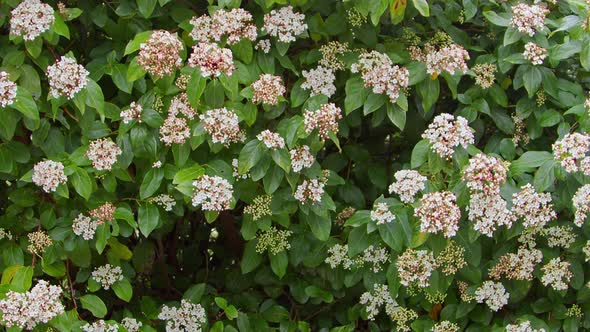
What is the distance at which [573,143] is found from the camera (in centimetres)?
329

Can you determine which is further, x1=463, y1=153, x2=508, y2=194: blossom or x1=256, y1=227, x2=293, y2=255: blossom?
x1=256, y1=227, x2=293, y2=255: blossom

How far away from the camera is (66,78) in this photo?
11.0 feet

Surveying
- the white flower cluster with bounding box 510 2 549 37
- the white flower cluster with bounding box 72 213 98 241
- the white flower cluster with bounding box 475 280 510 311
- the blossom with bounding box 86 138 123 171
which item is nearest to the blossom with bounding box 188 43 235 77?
the blossom with bounding box 86 138 123 171

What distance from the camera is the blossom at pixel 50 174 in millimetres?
3428

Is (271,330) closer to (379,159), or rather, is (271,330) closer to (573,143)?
(379,159)

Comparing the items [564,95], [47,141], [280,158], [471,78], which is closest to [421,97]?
[471,78]

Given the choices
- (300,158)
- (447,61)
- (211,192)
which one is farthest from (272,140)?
(447,61)

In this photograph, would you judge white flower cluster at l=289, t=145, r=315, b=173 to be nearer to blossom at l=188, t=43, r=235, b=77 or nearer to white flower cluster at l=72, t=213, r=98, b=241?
blossom at l=188, t=43, r=235, b=77

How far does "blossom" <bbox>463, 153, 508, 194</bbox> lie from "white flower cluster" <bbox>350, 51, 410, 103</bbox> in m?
0.47

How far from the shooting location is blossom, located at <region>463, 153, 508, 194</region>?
319 cm

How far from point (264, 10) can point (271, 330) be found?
1.51 meters

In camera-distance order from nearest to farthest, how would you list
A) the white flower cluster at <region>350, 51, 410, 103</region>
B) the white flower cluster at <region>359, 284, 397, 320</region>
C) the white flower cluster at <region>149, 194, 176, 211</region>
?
1. the white flower cluster at <region>350, 51, 410, 103</region>
2. the white flower cluster at <region>149, 194, 176, 211</region>
3. the white flower cluster at <region>359, 284, 397, 320</region>

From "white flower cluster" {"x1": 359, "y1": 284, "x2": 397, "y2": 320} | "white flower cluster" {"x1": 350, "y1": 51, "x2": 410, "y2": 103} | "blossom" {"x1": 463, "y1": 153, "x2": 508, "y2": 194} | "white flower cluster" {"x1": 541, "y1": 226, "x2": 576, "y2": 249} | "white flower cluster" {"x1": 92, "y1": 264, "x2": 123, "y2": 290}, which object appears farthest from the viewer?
"white flower cluster" {"x1": 359, "y1": 284, "x2": 397, "y2": 320}

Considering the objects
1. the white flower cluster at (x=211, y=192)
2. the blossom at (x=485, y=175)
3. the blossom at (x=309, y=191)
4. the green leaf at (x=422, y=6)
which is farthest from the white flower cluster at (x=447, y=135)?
the white flower cluster at (x=211, y=192)
